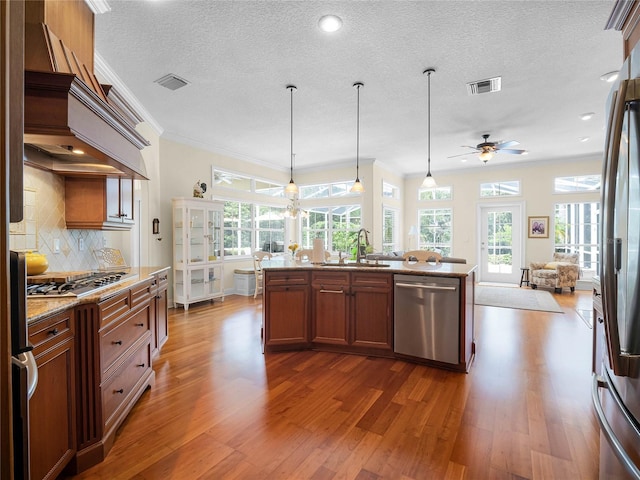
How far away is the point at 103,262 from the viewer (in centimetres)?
317

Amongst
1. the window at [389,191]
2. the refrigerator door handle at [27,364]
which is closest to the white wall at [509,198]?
the window at [389,191]

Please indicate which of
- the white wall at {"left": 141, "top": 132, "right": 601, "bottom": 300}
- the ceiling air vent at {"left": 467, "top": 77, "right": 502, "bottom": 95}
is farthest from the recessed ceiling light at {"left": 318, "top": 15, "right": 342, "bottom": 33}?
the white wall at {"left": 141, "top": 132, "right": 601, "bottom": 300}

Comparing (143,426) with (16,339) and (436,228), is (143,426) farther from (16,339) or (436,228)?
(436,228)

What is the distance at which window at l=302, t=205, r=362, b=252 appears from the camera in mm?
7875

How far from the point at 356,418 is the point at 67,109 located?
2.53 metres

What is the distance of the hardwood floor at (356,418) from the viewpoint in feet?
5.63

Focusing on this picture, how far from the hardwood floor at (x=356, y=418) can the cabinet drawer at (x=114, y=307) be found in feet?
2.43

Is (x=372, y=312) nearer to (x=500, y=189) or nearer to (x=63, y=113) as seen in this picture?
(x=63, y=113)

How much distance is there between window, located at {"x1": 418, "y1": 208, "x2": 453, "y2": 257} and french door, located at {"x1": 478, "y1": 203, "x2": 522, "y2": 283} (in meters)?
0.80

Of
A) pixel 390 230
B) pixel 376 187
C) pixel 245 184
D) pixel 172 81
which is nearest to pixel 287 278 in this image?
pixel 172 81

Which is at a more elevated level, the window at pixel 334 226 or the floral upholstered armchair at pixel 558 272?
the window at pixel 334 226

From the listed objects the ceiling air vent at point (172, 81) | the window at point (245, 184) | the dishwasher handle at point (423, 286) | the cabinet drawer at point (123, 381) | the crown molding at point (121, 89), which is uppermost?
the ceiling air vent at point (172, 81)

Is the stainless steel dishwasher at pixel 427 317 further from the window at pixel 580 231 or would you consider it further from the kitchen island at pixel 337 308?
the window at pixel 580 231

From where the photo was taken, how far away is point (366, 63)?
325 cm
